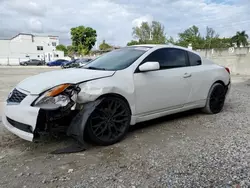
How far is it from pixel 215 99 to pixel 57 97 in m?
3.44

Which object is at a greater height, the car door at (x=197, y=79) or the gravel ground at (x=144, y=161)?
the car door at (x=197, y=79)

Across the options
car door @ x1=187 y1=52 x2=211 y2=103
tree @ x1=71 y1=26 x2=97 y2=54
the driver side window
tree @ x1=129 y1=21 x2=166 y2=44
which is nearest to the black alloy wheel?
car door @ x1=187 y1=52 x2=211 y2=103

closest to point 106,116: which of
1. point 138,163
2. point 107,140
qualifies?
point 107,140

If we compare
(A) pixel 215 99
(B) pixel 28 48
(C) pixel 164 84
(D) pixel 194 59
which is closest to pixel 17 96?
(C) pixel 164 84

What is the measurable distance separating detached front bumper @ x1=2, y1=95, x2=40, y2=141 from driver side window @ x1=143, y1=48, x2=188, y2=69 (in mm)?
1948

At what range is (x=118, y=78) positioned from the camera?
354 cm

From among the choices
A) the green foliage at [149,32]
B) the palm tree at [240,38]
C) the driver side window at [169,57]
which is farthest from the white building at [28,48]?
the driver side window at [169,57]

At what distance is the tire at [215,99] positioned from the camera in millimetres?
4977

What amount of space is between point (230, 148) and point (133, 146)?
4.47 ft

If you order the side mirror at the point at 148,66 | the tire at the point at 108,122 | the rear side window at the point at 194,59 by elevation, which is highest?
the rear side window at the point at 194,59

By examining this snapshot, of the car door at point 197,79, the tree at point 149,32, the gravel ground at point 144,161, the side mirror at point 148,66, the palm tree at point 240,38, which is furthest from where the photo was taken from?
the palm tree at point 240,38

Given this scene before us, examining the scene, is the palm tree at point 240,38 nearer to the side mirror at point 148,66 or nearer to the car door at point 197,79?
the car door at point 197,79

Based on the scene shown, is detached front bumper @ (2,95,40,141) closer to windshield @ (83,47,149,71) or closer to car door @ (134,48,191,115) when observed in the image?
windshield @ (83,47,149,71)

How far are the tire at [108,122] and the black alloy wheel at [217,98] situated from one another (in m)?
2.26
